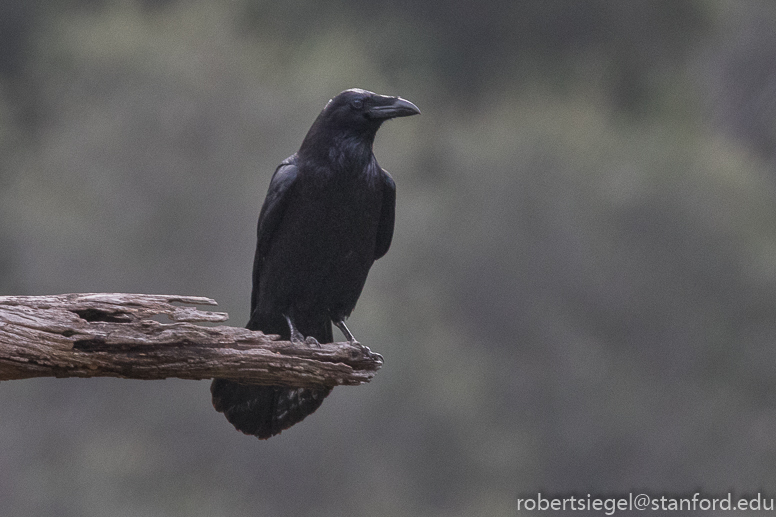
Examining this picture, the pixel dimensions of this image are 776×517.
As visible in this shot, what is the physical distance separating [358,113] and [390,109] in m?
0.16

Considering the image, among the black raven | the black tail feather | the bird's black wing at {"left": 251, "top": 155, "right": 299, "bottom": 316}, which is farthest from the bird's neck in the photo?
the black tail feather

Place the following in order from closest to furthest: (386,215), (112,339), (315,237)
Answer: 1. (112,339)
2. (315,237)
3. (386,215)

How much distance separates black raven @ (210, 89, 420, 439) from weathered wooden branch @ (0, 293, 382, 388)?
813 mm

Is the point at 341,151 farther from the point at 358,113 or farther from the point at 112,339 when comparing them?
the point at 112,339

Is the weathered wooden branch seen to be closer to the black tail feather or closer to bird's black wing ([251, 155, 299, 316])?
the black tail feather

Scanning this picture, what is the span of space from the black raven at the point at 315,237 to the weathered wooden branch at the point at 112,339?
2.67ft

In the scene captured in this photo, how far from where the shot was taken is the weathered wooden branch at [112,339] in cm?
418

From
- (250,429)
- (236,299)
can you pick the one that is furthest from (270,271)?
(236,299)

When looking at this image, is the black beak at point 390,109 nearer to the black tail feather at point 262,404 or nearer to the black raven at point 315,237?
the black raven at point 315,237

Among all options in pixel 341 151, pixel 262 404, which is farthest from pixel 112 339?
pixel 341 151

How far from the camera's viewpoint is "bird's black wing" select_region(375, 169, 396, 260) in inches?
213

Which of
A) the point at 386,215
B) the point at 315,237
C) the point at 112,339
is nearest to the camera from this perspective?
the point at 112,339

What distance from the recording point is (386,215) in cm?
555

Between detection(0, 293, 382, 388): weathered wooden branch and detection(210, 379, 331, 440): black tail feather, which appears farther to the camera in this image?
detection(210, 379, 331, 440): black tail feather
